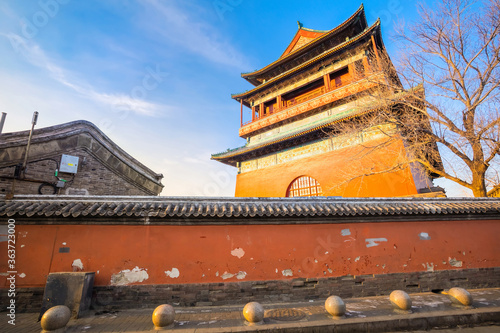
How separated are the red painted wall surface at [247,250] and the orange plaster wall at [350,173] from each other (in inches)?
125

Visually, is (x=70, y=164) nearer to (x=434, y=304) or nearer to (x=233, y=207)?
(x=233, y=207)

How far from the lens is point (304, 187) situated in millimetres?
11945

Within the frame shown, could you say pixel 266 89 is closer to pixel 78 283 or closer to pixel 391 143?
pixel 391 143

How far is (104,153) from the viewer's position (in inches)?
375

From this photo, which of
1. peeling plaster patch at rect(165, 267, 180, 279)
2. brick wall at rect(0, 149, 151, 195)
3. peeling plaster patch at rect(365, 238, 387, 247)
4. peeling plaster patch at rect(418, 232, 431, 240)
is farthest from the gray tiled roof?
brick wall at rect(0, 149, 151, 195)

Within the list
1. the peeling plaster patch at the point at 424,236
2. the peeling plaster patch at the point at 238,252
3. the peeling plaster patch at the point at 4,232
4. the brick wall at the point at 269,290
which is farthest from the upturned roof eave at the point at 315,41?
the peeling plaster patch at the point at 4,232

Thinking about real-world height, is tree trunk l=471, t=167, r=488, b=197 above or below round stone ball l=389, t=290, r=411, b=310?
above

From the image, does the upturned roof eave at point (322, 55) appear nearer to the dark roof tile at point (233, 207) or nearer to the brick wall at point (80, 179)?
the dark roof tile at point (233, 207)

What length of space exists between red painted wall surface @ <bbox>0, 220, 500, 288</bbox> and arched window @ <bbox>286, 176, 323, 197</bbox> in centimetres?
547

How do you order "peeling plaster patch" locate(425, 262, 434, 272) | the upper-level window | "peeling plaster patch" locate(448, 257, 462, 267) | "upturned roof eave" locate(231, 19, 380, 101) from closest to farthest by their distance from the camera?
"peeling plaster patch" locate(425, 262, 434, 272) < "peeling plaster patch" locate(448, 257, 462, 267) < "upturned roof eave" locate(231, 19, 380, 101) < the upper-level window

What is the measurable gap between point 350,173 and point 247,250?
7.00m

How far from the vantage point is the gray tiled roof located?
503cm

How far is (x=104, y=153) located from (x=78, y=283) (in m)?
6.43

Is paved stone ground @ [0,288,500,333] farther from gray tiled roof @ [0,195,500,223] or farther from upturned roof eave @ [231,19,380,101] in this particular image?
upturned roof eave @ [231,19,380,101]
